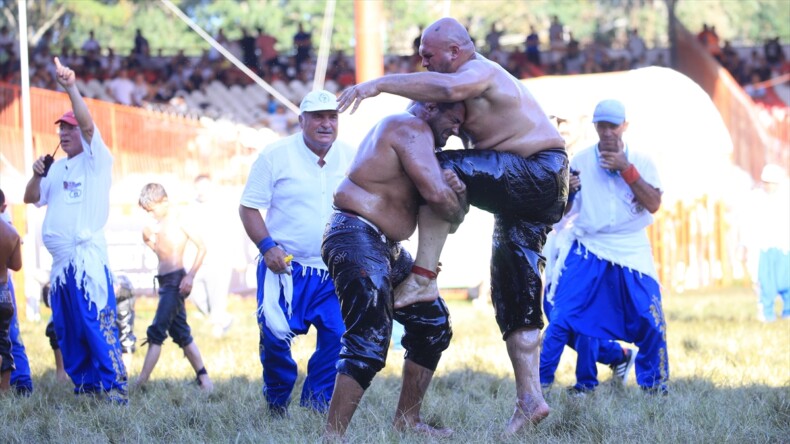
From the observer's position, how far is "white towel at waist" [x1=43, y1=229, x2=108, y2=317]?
6.95m

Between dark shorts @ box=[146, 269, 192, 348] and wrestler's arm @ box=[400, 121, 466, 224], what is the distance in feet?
12.1

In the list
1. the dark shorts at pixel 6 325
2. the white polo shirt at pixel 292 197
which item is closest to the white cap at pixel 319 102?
the white polo shirt at pixel 292 197

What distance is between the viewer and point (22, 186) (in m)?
13.8

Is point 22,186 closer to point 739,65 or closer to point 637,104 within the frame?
point 637,104

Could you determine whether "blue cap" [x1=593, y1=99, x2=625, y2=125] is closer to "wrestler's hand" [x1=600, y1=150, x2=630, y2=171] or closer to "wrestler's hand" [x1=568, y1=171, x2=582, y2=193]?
"wrestler's hand" [x1=600, y1=150, x2=630, y2=171]

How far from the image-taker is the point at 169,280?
812 cm

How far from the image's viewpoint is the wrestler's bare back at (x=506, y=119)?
4.80 m

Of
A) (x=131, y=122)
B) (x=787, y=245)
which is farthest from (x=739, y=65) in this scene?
(x=131, y=122)

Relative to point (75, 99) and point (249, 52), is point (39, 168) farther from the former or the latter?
point (249, 52)

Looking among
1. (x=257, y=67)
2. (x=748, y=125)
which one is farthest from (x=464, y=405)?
(x=257, y=67)

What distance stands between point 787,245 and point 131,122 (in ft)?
28.7

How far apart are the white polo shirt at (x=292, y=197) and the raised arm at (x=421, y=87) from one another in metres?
1.59

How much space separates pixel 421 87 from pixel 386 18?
4016cm

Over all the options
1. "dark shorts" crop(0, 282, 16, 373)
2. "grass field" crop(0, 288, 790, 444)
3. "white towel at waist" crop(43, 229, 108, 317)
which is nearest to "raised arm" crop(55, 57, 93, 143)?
"white towel at waist" crop(43, 229, 108, 317)
